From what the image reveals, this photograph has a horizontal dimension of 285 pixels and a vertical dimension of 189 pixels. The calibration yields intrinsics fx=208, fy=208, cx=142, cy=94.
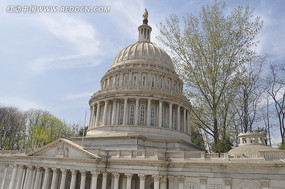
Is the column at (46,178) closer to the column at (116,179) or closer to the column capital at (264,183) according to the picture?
the column at (116,179)

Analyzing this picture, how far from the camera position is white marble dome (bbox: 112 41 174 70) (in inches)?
1630

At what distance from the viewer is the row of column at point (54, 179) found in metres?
22.6

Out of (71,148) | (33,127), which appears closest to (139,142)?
(71,148)

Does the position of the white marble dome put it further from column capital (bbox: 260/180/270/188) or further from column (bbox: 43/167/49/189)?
column capital (bbox: 260/180/270/188)

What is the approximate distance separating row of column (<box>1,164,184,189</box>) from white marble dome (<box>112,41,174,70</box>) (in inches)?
910

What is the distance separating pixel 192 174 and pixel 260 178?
20.5 ft

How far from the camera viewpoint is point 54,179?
27.2m

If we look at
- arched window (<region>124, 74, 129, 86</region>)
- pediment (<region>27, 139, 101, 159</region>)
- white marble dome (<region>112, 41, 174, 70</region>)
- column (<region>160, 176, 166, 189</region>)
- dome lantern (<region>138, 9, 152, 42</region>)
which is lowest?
column (<region>160, 176, 166, 189</region>)

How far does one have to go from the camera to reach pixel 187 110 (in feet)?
126

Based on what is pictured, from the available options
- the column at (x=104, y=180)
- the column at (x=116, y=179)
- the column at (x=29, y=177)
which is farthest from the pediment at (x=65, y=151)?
the column at (x=116, y=179)

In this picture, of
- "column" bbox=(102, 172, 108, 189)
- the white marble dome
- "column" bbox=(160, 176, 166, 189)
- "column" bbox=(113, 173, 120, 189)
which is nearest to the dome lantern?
the white marble dome

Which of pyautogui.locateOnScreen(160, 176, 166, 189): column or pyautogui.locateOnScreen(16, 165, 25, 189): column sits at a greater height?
pyautogui.locateOnScreen(160, 176, 166, 189): column

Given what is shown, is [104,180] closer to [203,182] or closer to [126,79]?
[203,182]

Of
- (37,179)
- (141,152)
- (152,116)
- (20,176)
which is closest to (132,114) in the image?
(152,116)
